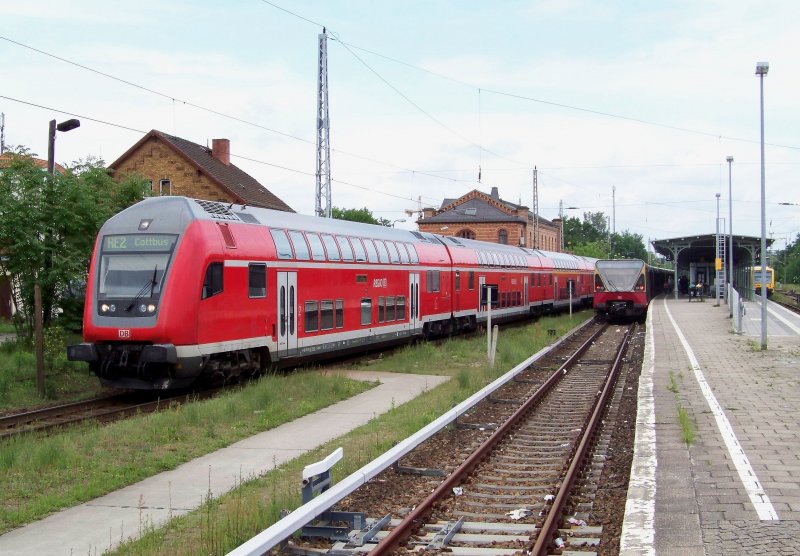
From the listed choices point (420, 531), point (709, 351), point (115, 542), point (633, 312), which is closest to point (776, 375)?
point (709, 351)

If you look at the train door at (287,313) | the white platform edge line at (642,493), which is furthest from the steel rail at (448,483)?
the train door at (287,313)

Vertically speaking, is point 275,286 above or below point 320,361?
above

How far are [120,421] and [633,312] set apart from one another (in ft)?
99.5

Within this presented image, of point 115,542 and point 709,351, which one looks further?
point 709,351

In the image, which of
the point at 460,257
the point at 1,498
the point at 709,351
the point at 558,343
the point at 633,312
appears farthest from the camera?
the point at 633,312

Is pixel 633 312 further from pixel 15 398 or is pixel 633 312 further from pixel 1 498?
pixel 1 498

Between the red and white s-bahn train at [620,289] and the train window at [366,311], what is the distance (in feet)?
68.3

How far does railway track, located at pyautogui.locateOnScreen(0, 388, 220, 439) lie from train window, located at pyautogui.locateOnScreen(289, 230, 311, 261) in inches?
130

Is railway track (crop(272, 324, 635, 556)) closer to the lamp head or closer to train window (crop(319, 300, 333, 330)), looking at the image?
train window (crop(319, 300, 333, 330))

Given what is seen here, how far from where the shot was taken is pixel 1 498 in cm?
789

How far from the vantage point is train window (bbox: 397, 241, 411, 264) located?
22.8m

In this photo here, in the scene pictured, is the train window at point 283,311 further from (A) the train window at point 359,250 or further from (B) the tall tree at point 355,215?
(B) the tall tree at point 355,215

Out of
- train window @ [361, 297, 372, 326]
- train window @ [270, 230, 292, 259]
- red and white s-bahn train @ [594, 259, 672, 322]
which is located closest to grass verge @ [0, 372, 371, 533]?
train window @ [270, 230, 292, 259]

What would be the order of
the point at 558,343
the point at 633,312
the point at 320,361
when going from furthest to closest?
the point at 633,312, the point at 558,343, the point at 320,361
